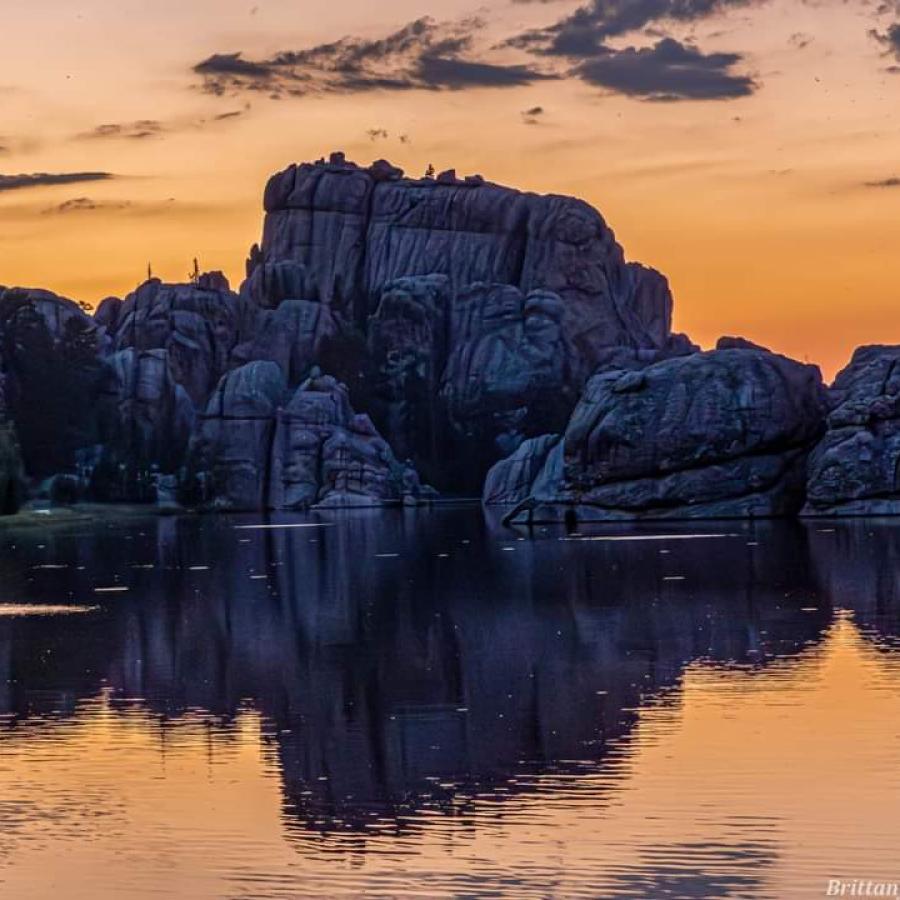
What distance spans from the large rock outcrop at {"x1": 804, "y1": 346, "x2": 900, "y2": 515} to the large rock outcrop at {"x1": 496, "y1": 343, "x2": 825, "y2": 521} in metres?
3.13

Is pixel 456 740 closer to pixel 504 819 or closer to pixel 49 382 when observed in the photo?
pixel 504 819

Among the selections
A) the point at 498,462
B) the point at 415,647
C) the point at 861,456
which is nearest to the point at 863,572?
the point at 415,647

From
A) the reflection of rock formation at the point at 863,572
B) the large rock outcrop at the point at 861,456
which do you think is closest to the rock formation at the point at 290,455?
the large rock outcrop at the point at 861,456

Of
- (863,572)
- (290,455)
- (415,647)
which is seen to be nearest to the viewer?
(415,647)

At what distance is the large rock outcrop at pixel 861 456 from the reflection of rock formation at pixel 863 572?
8.40 m

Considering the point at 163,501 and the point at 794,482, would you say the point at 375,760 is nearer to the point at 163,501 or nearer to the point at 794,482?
the point at 794,482

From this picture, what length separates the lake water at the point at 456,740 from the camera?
20250 millimetres

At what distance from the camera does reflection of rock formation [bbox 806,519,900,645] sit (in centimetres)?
4356

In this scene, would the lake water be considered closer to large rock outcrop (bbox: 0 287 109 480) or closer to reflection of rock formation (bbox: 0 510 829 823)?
reflection of rock formation (bbox: 0 510 829 823)

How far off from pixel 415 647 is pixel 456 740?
1261cm

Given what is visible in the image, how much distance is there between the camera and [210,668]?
A: 3784cm

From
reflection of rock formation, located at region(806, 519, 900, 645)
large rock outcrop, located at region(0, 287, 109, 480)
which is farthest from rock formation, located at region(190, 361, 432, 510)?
reflection of rock formation, located at region(806, 519, 900, 645)

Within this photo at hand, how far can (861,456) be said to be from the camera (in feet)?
335

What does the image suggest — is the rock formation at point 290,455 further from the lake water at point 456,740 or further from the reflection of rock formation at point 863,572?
the lake water at point 456,740
